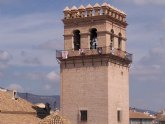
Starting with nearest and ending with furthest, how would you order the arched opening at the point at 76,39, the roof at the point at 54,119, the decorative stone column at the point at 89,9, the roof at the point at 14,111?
1. the roof at the point at 54,119
2. the roof at the point at 14,111
3. the decorative stone column at the point at 89,9
4. the arched opening at the point at 76,39

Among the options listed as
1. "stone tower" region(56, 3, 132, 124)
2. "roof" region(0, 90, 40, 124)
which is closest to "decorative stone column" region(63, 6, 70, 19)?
"stone tower" region(56, 3, 132, 124)

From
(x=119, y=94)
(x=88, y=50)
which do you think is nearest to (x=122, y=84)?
(x=119, y=94)

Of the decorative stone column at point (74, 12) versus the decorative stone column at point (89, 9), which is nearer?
the decorative stone column at point (89, 9)

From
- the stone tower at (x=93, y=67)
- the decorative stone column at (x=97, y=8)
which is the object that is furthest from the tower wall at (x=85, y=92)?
the decorative stone column at (x=97, y=8)

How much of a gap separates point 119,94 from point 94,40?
200 inches

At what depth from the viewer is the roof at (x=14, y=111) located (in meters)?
37.5

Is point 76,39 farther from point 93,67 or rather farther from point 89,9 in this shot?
point 93,67

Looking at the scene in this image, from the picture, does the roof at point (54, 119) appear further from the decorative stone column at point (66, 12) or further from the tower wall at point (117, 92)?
the decorative stone column at point (66, 12)

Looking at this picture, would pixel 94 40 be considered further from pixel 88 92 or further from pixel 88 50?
pixel 88 92

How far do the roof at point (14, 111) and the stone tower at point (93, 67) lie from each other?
2.87m

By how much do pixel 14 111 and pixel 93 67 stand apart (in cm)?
735

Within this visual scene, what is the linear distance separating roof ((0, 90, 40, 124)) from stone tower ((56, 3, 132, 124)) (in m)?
2.87

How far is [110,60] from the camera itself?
39938mm

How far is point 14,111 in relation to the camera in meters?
38.9
